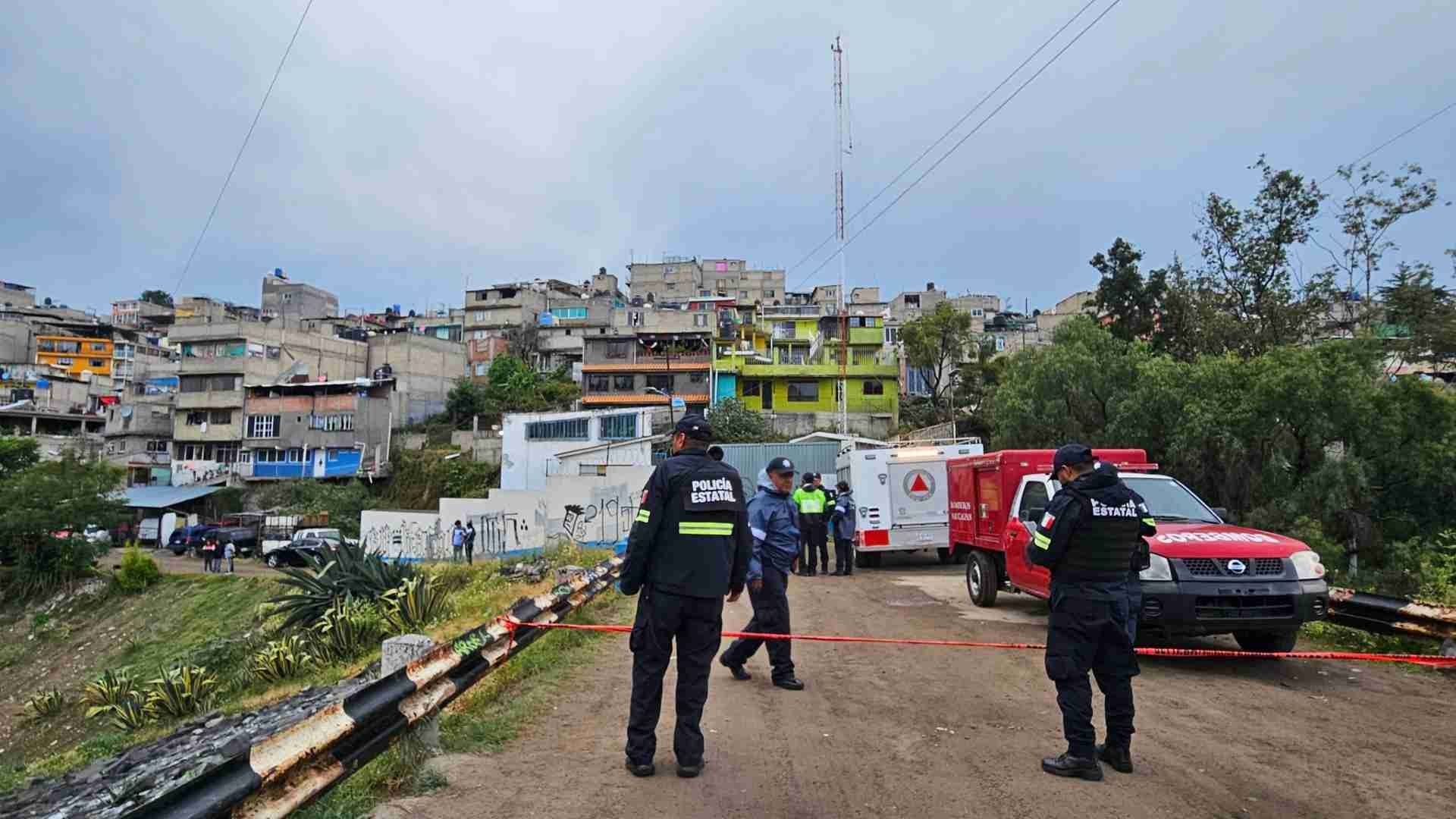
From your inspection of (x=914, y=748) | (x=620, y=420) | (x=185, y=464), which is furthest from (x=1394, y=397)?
(x=185, y=464)

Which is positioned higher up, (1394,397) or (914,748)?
(1394,397)

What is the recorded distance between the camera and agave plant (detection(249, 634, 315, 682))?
453 inches

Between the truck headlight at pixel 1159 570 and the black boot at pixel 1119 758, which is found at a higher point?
the truck headlight at pixel 1159 570

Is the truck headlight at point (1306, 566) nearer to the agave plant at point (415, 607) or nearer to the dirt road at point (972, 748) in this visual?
the dirt road at point (972, 748)

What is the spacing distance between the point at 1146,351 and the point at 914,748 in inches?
785

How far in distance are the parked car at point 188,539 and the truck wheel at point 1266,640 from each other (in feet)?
153

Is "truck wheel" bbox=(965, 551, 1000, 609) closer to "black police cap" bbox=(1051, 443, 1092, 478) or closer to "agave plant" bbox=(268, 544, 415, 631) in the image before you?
"black police cap" bbox=(1051, 443, 1092, 478)

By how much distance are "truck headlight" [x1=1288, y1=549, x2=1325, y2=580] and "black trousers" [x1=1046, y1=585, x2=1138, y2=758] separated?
12.3ft

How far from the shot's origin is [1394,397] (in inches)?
591

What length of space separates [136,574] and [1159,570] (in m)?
35.2

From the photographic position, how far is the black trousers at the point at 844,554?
54.5 ft

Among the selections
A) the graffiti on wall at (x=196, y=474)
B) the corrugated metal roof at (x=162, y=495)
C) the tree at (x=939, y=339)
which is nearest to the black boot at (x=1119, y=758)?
the tree at (x=939, y=339)

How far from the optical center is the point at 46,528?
3180 cm

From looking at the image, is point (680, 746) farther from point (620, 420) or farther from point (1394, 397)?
point (620, 420)
